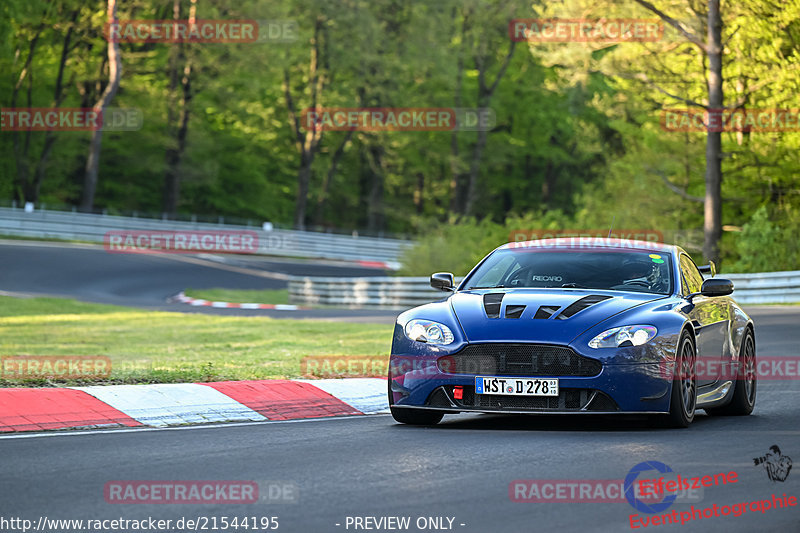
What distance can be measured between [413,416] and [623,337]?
1.80m

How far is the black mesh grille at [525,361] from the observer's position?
921 centimetres

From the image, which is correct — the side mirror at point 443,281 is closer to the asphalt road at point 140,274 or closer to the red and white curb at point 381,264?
the asphalt road at point 140,274

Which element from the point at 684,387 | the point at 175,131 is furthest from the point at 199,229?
the point at 684,387

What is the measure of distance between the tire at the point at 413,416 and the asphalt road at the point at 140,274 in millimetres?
18547

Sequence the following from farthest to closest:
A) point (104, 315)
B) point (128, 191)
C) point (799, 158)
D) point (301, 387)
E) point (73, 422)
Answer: point (128, 191), point (799, 158), point (104, 315), point (301, 387), point (73, 422)

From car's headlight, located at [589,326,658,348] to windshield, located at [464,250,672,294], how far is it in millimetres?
1111

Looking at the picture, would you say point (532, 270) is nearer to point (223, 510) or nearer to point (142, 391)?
point (142, 391)

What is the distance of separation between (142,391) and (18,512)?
4.71 metres

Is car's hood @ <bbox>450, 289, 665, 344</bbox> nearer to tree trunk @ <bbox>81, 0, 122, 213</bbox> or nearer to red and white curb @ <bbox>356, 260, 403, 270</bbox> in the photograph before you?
red and white curb @ <bbox>356, 260, 403, 270</bbox>

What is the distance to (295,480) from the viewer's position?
712 centimetres

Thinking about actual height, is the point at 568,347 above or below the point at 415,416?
above

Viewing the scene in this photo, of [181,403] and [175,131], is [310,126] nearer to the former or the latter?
[175,131]

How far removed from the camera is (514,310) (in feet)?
31.6

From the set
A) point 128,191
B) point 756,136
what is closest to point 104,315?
point 756,136
